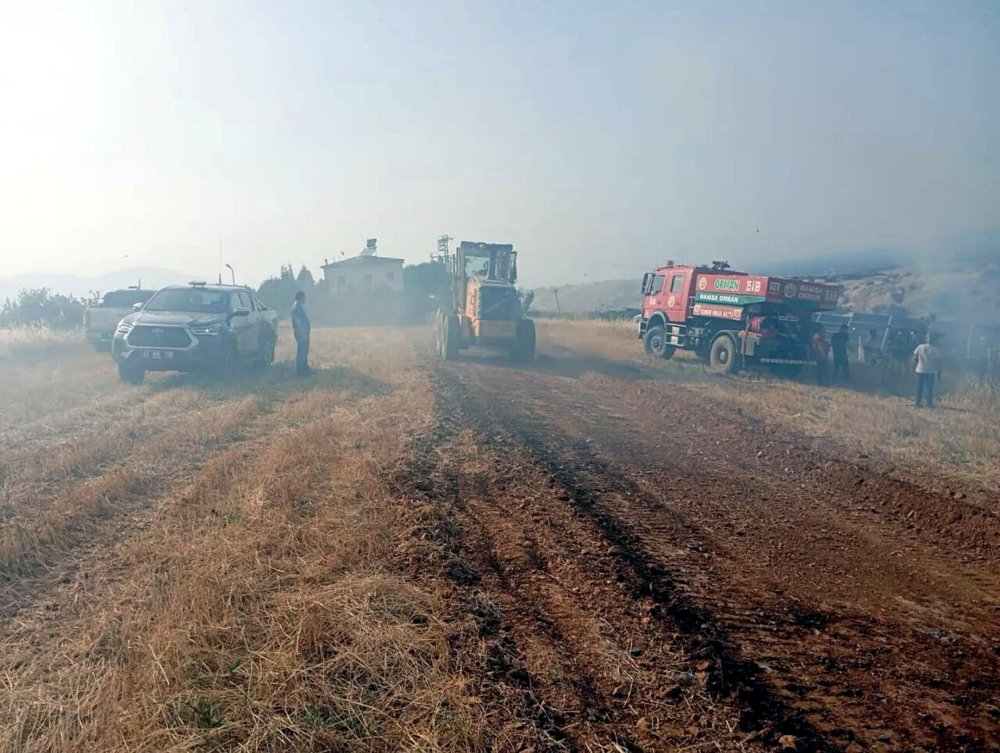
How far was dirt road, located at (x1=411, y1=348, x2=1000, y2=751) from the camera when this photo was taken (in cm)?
317

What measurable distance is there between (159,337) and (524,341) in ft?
30.0

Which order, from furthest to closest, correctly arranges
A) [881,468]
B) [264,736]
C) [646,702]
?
1. [881,468]
2. [646,702]
3. [264,736]

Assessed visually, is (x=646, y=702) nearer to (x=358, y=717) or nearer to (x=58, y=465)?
Answer: (x=358, y=717)

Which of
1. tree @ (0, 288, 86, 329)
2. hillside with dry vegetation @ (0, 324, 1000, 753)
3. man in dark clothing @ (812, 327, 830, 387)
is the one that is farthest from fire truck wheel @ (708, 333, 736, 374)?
tree @ (0, 288, 86, 329)

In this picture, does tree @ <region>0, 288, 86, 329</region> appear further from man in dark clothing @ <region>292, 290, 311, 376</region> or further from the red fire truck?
the red fire truck

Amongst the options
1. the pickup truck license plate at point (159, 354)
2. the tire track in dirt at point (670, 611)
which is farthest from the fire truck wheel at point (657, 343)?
the pickup truck license plate at point (159, 354)

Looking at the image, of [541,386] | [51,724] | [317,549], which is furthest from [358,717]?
[541,386]

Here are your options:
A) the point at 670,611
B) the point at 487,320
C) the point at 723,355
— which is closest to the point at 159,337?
the point at 487,320

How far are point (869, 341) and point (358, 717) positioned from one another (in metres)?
19.6

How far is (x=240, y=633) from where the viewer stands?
140 inches

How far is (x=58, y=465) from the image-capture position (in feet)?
22.5

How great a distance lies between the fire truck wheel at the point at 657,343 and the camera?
798 inches

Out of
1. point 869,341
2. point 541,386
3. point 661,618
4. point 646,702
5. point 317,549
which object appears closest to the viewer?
point 646,702

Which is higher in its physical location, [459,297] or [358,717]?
[459,297]
